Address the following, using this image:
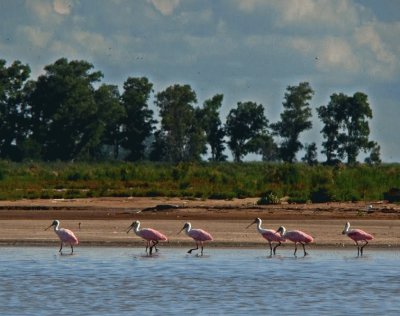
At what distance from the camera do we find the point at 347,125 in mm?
85375

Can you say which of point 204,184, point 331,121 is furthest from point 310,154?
point 204,184

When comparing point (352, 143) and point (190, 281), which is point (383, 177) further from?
point (352, 143)

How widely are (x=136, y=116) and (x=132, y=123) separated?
0.81 meters

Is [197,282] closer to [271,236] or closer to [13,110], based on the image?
[271,236]

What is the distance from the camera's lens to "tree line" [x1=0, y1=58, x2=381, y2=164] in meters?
83.9

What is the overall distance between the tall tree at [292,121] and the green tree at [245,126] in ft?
8.31

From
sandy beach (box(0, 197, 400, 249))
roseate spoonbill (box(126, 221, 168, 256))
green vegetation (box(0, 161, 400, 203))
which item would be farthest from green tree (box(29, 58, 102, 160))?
roseate spoonbill (box(126, 221, 168, 256))

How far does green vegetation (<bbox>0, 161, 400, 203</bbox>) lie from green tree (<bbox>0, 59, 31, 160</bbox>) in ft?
88.7

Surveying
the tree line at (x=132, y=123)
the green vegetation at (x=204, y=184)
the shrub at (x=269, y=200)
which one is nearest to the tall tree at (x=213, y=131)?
the tree line at (x=132, y=123)

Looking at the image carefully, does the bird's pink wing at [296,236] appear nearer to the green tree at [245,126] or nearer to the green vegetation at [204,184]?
the green vegetation at [204,184]

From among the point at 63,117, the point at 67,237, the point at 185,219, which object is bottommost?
the point at 67,237

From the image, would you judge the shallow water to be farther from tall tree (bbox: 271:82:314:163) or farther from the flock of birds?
tall tree (bbox: 271:82:314:163)

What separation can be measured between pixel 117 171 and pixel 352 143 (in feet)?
109

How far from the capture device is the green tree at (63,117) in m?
83.6
